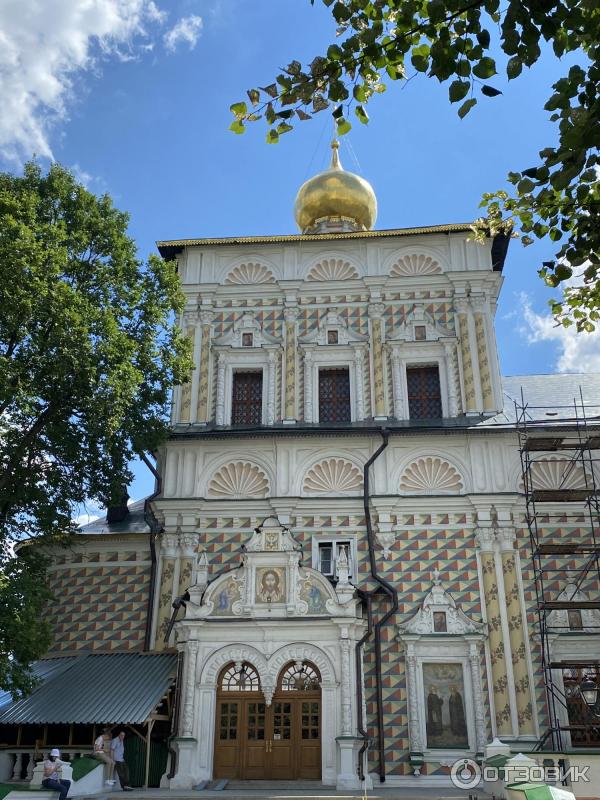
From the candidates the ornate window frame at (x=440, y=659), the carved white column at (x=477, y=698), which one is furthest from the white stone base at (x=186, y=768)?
the carved white column at (x=477, y=698)

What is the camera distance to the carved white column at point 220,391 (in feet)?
61.4

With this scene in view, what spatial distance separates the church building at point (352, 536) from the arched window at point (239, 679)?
0.13 feet

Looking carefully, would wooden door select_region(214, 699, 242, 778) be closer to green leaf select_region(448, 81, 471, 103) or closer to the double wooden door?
the double wooden door

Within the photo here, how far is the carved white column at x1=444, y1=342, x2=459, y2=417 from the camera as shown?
59.8 feet

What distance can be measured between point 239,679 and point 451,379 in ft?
26.7

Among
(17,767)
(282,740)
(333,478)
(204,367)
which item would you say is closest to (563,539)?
(333,478)

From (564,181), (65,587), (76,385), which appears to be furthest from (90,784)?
(564,181)

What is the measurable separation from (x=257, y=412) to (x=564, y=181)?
1301 centimetres

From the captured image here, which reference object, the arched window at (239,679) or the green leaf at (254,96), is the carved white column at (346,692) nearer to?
the arched window at (239,679)

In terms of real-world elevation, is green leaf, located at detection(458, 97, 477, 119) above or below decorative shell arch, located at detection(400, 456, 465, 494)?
below

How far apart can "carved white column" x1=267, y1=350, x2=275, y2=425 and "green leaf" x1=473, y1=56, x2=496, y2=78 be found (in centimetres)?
1269

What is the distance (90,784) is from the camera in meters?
13.0

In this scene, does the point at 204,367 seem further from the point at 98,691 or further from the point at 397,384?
the point at 98,691

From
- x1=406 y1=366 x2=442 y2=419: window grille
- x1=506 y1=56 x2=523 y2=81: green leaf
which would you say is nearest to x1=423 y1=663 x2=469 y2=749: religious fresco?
x1=406 y1=366 x2=442 y2=419: window grille
